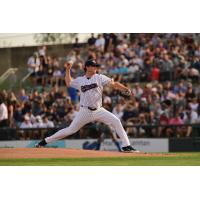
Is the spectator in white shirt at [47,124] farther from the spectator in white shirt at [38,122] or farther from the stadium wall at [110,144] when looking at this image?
the stadium wall at [110,144]

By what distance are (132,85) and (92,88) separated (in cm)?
413

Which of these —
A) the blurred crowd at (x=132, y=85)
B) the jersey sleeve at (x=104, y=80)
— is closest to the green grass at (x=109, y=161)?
the jersey sleeve at (x=104, y=80)

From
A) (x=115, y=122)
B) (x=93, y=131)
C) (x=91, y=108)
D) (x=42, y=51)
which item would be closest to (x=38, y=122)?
(x=93, y=131)

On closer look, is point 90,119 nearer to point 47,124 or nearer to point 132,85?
point 47,124

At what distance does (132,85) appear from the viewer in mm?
17141

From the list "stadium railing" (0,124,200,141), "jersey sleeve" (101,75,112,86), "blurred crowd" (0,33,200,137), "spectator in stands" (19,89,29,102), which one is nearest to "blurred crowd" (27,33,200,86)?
"blurred crowd" (0,33,200,137)

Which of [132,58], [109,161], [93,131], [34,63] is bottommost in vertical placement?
[109,161]

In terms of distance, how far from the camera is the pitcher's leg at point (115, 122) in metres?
12.6

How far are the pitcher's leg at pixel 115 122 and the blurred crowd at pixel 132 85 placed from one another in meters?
3.42

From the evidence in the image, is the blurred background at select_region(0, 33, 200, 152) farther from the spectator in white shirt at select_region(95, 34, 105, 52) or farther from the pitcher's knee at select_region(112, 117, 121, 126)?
the pitcher's knee at select_region(112, 117, 121, 126)

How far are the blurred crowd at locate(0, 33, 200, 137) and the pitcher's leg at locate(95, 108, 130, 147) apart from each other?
3418mm
